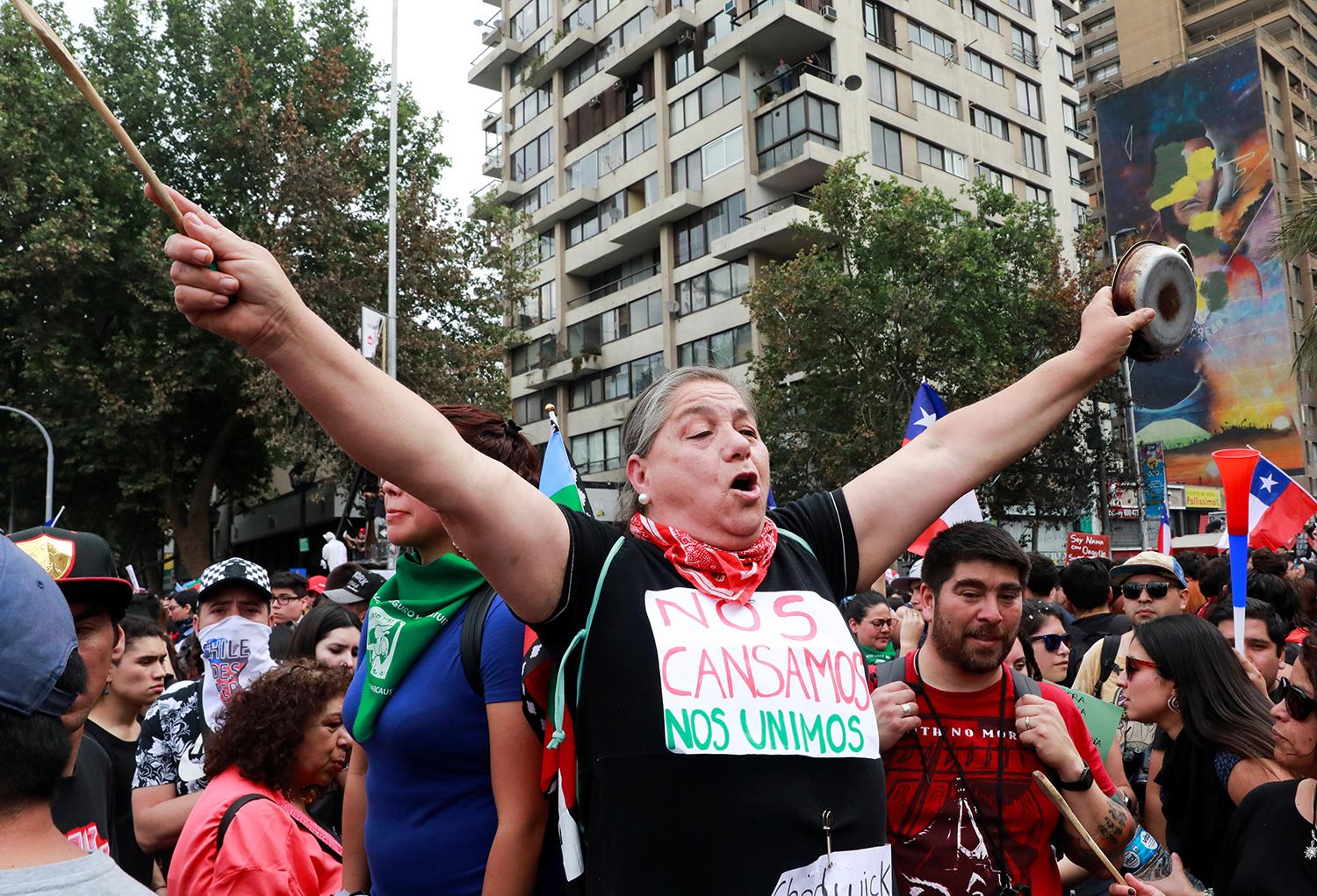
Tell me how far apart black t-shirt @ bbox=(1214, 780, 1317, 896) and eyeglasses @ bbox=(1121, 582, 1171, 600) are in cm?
358

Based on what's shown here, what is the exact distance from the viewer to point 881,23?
34.2m

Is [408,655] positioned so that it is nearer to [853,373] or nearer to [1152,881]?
[1152,881]

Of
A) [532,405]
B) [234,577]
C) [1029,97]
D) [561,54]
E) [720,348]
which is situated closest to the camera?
[234,577]

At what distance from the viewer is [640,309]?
3706 centimetres

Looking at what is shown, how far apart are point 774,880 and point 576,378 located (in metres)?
38.4

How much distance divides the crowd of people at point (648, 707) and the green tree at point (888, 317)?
19475mm

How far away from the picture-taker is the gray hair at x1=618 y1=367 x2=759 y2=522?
2420mm

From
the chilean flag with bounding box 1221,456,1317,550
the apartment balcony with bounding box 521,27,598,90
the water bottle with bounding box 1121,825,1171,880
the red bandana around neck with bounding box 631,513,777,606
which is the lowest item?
the water bottle with bounding box 1121,825,1171,880

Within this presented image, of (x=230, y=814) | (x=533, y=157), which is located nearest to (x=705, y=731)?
(x=230, y=814)

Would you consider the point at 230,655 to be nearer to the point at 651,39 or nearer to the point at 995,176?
the point at 651,39

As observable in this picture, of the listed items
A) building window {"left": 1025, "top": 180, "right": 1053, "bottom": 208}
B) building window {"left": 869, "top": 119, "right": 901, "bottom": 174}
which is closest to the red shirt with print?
building window {"left": 869, "top": 119, "right": 901, "bottom": 174}

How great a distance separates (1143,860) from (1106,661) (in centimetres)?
287

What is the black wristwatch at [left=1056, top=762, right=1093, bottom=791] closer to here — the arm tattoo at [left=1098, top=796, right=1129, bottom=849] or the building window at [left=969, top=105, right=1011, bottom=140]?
the arm tattoo at [left=1098, top=796, right=1129, bottom=849]

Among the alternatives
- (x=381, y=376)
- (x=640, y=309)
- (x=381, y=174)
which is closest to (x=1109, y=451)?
(x=640, y=309)
